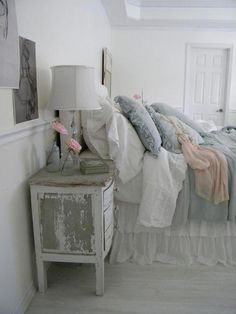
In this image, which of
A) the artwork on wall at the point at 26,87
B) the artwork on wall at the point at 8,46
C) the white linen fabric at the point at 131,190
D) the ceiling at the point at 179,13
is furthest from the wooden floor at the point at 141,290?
the ceiling at the point at 179,13

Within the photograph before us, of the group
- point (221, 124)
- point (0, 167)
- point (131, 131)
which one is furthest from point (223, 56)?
point (0, 167)

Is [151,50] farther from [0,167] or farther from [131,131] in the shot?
[0,167]

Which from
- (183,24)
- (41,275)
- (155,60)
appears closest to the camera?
(41,275)

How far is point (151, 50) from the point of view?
5543 mm

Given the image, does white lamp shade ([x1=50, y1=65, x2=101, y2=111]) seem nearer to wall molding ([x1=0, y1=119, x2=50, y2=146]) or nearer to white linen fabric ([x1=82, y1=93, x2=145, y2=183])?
wall molding ([x1=0, y1=119, x2=50, y2=146])

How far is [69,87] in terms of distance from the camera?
5.70ft

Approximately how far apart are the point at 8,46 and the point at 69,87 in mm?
437

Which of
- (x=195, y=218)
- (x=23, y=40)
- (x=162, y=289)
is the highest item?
(x=23, y=40)

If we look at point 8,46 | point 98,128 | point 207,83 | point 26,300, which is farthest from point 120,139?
point 207,83

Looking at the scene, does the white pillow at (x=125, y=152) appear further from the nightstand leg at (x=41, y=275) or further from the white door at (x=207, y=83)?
the white door at (x=207, y=83)

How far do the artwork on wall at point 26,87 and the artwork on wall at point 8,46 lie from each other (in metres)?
0.09

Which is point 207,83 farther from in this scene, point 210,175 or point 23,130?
point 23,130

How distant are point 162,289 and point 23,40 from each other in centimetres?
172

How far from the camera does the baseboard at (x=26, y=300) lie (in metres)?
1.62
